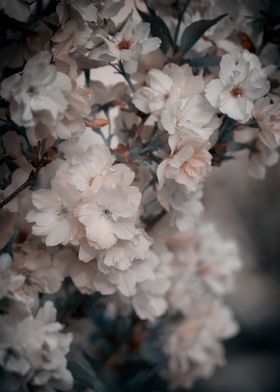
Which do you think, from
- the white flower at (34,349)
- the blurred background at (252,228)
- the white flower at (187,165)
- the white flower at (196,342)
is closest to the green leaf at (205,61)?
the white flower at (187,165)

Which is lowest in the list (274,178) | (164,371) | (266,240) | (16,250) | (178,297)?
(266,240)

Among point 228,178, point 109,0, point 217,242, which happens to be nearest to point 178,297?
point 217,242

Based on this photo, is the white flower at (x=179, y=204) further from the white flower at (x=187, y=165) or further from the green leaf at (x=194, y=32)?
the green leaf at (x=194, y=32)

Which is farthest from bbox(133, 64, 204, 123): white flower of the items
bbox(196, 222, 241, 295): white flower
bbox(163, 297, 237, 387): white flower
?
bbox(163, 297, 237, 387): white flower

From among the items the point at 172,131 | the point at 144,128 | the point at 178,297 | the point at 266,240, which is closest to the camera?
the point at 172,131

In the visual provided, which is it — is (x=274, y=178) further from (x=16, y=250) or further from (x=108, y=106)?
(x=16, y=250)

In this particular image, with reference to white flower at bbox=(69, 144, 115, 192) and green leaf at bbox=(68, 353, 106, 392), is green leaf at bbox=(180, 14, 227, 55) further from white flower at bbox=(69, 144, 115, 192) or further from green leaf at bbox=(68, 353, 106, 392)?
green leaf at bbox=(68, 353, 106, 392)
